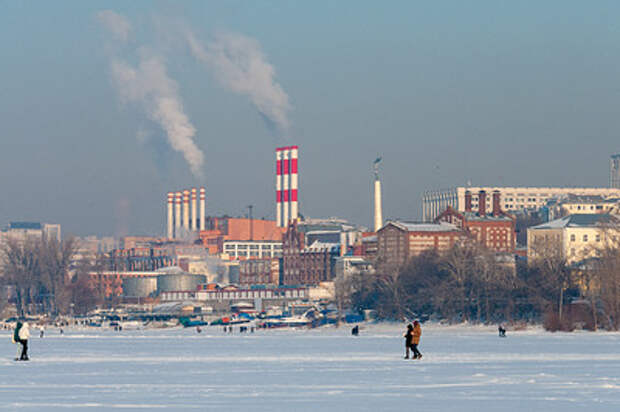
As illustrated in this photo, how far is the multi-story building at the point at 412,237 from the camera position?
174 metres

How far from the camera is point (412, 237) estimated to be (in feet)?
578

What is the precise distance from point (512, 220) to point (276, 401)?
159433mm

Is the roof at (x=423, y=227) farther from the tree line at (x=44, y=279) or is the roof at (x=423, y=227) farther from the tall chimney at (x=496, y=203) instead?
the tree line at (x=44, y=279)

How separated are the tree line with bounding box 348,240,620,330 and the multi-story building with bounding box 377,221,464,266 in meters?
42.4

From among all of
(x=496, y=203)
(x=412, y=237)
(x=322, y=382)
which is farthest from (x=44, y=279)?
(x=322, y=382)

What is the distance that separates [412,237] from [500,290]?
224 ft

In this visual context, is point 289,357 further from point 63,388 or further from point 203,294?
point 203,294

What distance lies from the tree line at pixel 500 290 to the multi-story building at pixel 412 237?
42437 millimetres

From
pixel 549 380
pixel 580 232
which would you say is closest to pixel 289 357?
pixel 549 380

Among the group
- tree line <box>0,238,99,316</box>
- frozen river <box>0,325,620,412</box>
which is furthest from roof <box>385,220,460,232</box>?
frozen river <box>0,325,620,412</box>

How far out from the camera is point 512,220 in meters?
185

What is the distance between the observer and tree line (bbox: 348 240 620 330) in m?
95.3

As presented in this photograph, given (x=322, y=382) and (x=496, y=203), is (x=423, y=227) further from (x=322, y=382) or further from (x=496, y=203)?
(x=322, y=382)

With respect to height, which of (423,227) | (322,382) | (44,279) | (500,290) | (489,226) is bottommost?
(322,382)
